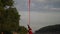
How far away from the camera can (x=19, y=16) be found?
3297 cm

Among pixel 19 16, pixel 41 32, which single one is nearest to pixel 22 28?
pixel 19 16

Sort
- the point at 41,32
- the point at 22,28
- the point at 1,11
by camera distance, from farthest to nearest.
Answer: the point at 41,32 < the point at 22,28 < the point at 1,11

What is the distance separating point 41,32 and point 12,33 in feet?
96.7

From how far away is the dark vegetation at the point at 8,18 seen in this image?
29.7m

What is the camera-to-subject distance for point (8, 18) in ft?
98.7

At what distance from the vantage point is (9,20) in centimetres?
3005

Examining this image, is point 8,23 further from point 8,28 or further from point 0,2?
point 0,2

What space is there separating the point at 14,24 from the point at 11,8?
2167 millimetres

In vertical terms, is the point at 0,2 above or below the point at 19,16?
above

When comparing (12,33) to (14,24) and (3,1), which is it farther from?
(3,1)

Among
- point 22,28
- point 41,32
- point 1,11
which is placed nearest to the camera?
point 1,11

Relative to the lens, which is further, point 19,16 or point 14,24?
point 19,16

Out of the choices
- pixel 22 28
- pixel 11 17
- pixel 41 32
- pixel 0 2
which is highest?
pixel 0 2

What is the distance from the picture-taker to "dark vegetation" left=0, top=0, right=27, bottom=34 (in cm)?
2970
